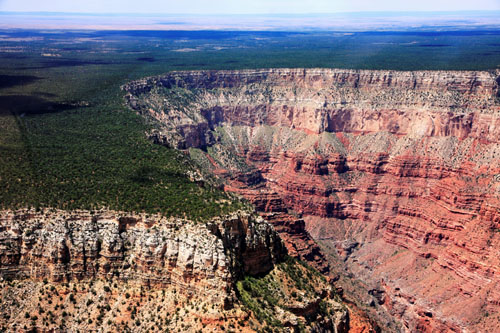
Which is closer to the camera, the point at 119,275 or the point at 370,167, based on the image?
the point at 119,275

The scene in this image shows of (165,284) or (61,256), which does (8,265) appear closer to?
(61,256)

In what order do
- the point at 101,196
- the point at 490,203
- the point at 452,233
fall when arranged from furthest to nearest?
the point at 452,233 < the point at 490,203 < the point at 101,196

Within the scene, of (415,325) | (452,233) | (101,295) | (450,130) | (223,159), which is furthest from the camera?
(223,159)

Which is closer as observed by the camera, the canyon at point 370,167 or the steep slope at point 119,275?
the steep slope at point 119,275

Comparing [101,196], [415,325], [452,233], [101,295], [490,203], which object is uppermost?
[101,196]

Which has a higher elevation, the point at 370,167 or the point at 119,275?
the point at 119,275

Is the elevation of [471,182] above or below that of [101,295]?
below

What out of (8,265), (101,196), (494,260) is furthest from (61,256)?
(494,260)

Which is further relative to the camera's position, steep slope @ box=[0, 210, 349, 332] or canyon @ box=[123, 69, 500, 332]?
canyon @ box=[123, 69, 500, 332]
